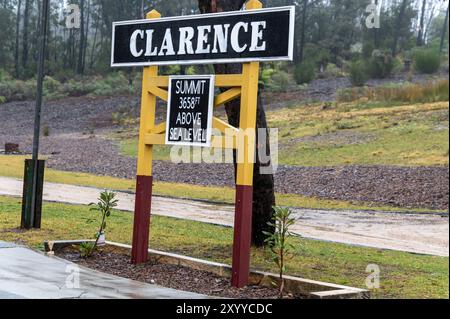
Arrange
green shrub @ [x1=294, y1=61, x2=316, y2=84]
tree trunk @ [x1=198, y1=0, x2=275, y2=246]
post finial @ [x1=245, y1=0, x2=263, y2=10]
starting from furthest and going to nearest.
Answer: green shrub @ [x1=294, y1=61, x2=316, y2=84] < tree trunk @ [x1=198, y1=0, x2=275, y2=246] < post finial @ [x1=245, y1=0, x2=263, y2=10]

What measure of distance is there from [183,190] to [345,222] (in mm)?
7535

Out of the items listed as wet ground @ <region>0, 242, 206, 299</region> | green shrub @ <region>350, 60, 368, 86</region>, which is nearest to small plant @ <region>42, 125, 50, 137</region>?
green shrub @ <region>350, 60, 368, 86</region>

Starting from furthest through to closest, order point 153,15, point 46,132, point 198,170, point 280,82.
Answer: point 280,82
point 46,132
point 198,170
point 153,15

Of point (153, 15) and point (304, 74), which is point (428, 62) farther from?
point (153, 15)

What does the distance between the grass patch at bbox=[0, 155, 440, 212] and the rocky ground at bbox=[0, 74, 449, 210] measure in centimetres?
62

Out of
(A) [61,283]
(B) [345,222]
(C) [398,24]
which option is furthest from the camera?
(C) [398,24]

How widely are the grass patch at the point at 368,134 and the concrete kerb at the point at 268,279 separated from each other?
14144mm

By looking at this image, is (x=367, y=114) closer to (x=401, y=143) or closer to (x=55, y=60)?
(x=401, y=143)

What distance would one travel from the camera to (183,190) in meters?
23.4

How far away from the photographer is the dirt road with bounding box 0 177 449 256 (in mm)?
14070

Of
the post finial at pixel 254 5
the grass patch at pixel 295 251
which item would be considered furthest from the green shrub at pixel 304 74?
the post finial at pixel 254 5

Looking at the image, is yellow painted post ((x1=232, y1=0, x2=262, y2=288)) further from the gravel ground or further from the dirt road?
the dirt road

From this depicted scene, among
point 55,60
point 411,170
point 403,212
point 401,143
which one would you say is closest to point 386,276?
point 403,212

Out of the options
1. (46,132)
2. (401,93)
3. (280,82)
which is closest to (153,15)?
(401,93)
